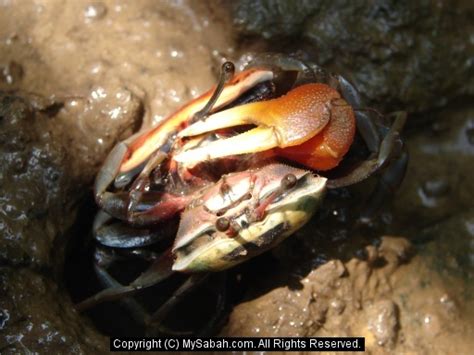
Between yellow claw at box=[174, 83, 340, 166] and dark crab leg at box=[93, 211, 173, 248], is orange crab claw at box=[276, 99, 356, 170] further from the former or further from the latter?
dark crab leg at box=[93, 211, 173, 248]

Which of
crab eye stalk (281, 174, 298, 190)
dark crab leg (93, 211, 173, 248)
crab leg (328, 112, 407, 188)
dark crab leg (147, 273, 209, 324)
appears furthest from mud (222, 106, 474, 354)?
crab eye stalk (281, 174, 298, 190)

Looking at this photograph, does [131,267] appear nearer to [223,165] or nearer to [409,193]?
[223,165]

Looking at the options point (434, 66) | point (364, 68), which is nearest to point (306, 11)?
point (364, 68)

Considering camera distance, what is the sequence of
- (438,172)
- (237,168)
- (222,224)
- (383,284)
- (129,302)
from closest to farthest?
(222,224) < (237,168) < (129,302) < (383,284) < (438,172)

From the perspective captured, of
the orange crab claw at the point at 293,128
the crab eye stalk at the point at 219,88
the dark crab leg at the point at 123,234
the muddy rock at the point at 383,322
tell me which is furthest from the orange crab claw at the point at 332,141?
the muddy rock at the point at 383,322

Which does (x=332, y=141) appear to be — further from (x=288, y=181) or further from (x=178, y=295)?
(x=178, y=295)

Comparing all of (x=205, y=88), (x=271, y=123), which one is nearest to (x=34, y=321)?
(x=271, y=123)

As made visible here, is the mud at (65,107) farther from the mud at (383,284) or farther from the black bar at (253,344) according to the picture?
the mud at (383,284)

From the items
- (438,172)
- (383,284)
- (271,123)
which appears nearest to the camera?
(271,123)
